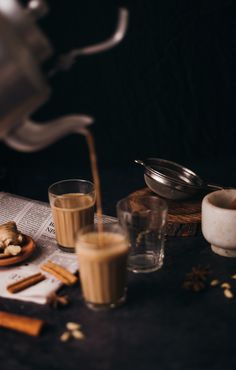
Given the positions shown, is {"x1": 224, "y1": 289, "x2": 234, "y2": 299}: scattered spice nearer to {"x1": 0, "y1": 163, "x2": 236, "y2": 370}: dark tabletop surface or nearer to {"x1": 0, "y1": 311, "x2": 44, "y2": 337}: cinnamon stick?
{"x1": 0, "y1": 163, "x2": 236, "y2": 370}: dark tabletop surface

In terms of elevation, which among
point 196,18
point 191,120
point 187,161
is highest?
point 196,18

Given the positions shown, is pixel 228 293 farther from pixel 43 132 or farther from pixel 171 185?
pixel 43 132

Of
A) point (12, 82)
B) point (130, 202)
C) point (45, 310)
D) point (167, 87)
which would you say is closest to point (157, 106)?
point (167, 87)

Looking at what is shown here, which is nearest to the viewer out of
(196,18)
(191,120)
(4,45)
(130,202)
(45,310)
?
(4,45)

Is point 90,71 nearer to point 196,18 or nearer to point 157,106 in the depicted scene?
point 157,106

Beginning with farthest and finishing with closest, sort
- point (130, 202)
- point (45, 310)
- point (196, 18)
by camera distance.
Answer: point (196, 18) → point (130, 202) → point (45, 310)

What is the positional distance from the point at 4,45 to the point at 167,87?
1512mm

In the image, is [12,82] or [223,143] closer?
[12,82]

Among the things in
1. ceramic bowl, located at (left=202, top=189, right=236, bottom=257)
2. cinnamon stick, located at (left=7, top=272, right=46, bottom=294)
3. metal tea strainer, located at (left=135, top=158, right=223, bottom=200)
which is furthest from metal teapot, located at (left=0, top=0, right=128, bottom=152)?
metal tea strainer, located at (left=135, top=158, right=223, bottom=200)

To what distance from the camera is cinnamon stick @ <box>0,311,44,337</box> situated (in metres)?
1.16

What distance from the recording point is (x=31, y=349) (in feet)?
3.67

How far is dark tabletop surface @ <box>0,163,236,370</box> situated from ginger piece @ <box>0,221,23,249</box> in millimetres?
179

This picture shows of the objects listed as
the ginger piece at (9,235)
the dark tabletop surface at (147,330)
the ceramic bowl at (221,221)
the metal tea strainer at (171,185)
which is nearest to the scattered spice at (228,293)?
the dark tabletop surface at (147,330)

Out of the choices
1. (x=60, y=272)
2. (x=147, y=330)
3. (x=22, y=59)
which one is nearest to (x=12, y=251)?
(x=60, y=272)
